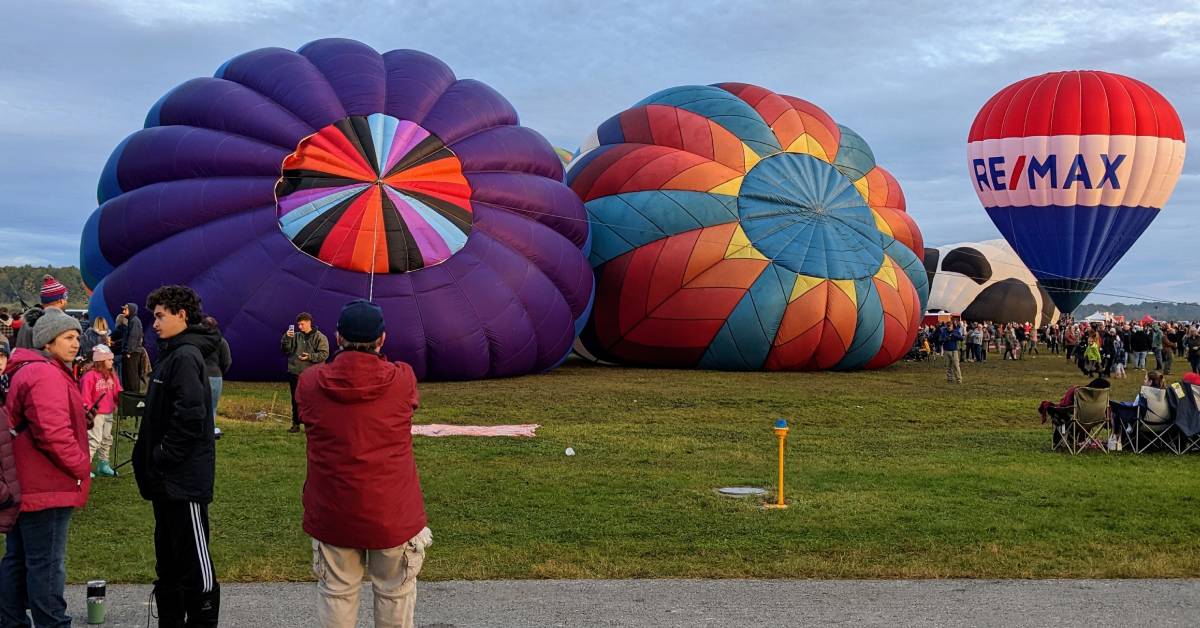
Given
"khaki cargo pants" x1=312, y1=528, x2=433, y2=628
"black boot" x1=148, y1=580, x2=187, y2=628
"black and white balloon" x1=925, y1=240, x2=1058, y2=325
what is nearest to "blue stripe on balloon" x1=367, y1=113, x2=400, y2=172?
"black boot" x1=148, y1=580, x2=187, y2=628

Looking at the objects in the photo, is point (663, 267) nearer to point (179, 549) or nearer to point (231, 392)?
point (231, 392)

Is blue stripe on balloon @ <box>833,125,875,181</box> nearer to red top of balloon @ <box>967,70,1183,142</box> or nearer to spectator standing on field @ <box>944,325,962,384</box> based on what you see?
spectator standing on field @ <box>944,325,962,384</box>

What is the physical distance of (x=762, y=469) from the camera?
411 inches

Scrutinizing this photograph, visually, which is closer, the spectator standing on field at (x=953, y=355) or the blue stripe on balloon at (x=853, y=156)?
the spectator standing on field at (x=953, y=355)

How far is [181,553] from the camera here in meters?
5.02

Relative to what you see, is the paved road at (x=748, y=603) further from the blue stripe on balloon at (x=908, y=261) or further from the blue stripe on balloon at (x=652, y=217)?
the blue stripe on balloon at (x=908, y=261)

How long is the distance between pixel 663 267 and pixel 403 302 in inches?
241

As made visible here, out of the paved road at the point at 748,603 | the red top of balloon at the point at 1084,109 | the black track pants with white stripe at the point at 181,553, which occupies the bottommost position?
the paved road at the point at 748,603

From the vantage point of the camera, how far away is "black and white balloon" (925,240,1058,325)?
45.7 m

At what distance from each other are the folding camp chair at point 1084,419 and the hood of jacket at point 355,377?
9540 mm

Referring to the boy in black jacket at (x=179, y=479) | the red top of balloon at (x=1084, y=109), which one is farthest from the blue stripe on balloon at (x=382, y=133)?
the red top of balloon at (x=1084, y=109)

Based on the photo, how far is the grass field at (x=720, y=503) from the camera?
6613 mm

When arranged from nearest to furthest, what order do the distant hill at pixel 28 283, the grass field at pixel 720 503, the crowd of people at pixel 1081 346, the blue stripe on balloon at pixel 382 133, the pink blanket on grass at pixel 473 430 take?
the grass field at pixel 720 503 < the pink blanket on grass at pixel 473 430 < the blue stripe on balloon at pixel 382 133 < the crowd of people at pixel 1081 346 < the distant hill at pixel 28 283

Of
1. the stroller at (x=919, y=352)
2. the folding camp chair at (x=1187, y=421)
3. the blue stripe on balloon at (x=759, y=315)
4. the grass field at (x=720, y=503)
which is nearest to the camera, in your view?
the grass field at (x=720, y=503)
